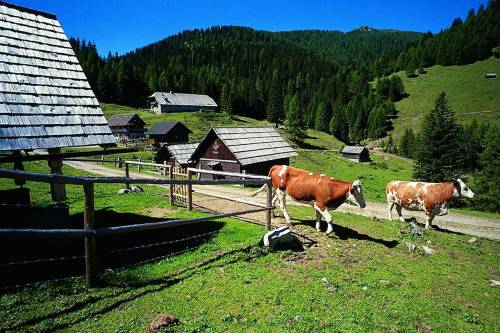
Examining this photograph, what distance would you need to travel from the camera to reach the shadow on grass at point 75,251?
235 inches

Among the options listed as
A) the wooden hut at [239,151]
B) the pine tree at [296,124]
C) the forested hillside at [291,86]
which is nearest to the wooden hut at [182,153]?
the wooden hut at [239,151]

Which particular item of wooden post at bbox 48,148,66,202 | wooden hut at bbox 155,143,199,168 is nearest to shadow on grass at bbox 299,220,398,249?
wooden post at bbox 48,148,66,202

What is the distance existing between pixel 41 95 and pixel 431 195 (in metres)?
16.9

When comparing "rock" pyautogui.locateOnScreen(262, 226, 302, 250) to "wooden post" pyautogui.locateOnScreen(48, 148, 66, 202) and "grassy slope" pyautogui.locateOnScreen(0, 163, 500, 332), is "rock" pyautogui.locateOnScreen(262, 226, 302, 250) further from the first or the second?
"wooden post" pyautogui.locateOnScreen(48, 148, 66, 202)

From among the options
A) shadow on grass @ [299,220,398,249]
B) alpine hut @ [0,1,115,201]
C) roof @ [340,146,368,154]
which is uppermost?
alpine hut @ [0,1,115,201]

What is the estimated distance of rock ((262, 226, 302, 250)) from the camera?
8.29 m

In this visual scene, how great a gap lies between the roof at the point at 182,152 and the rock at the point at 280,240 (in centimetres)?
2830

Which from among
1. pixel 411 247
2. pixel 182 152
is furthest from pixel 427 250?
pixel 182 152

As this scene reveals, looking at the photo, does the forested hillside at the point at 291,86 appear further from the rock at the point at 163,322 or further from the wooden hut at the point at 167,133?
the rock at the point at 163,322

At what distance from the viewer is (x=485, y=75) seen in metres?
150

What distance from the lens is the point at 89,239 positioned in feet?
17.3

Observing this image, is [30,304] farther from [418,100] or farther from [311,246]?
[418,100]

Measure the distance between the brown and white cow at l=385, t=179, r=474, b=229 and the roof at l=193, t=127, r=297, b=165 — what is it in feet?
51.1

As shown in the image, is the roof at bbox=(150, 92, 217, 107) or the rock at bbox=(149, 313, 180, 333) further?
the roof at bbox=(150, 92, 217, 107)
